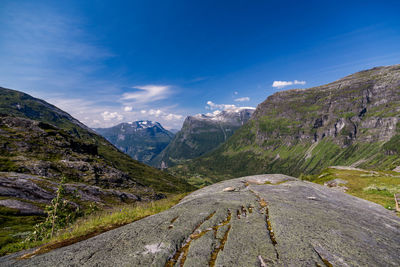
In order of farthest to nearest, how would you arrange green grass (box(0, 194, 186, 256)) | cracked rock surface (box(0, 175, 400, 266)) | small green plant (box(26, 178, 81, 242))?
small green plant (box(26, 178, 81, 242))
green grass (box(0, 194, 186, 256))
cracked rock surface (box(0, 175, 400, 266))

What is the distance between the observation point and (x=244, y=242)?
25.5 feet

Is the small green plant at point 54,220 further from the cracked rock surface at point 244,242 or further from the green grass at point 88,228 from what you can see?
the cracked rock surface at point 244,242

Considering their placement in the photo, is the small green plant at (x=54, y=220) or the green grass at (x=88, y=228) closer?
the green grass at (x=88, y=228)

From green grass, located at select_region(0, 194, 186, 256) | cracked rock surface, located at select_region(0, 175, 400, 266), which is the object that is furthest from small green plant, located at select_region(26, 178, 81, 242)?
cracked rock surface, located at select_region(0, 175, 400, 266)

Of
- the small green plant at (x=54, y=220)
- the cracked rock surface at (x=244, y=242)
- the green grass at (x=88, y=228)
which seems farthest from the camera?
the small green plant at (x=54, y=220)

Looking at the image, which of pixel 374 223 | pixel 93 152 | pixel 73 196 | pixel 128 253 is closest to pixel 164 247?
pixel 128 253

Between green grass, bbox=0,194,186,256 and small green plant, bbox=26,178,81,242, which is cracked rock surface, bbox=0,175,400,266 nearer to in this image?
green grass, bbox=0,194,186,256

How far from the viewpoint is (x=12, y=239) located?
1245 inches

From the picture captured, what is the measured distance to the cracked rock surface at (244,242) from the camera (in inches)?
261

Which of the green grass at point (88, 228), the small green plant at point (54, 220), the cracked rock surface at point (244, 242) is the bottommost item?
the small green plant at point (54, 220)

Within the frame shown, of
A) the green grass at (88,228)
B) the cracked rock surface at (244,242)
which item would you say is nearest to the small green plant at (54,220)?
the green grass at (88,228)

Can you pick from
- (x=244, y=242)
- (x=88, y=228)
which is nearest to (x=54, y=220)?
(x=88, y=228)

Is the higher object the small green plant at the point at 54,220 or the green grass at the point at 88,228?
the green grass at the point at 88,228

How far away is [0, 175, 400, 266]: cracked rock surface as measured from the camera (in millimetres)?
6637
